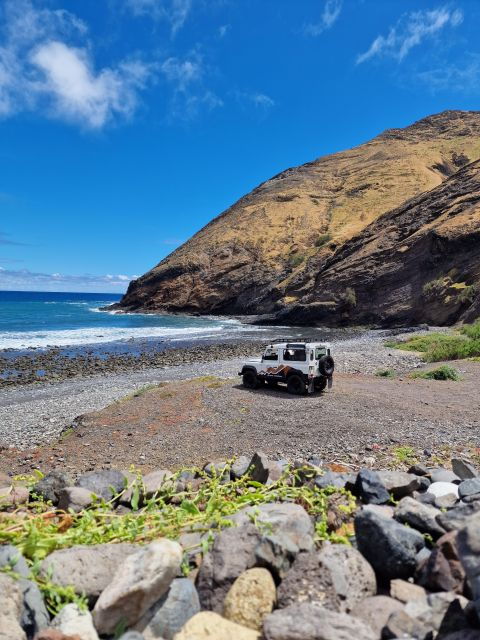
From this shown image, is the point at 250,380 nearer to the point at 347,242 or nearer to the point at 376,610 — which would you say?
the point at 376,610

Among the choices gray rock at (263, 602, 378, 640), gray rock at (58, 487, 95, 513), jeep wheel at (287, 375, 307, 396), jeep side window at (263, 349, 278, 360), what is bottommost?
jeep wheel at (287, 375, 307, 396)

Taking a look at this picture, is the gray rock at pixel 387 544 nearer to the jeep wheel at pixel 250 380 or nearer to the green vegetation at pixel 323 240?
the jeep wheel at pixel 250 380

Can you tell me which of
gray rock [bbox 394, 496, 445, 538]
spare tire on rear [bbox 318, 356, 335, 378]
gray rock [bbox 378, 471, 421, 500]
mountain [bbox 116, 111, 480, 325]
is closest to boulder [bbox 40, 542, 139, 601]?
gray rock [bbox 394, 496, 445, 538]

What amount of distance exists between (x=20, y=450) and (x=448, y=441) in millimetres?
10638

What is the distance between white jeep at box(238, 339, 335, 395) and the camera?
1521 cm

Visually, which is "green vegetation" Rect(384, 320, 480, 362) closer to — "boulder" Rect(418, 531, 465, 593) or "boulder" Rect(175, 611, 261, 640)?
"boulder" Rect(418, 531, 465, 593)

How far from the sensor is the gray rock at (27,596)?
277 cm

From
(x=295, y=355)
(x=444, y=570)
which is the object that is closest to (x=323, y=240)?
(x=295, y=355)

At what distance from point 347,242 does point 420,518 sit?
68860mm

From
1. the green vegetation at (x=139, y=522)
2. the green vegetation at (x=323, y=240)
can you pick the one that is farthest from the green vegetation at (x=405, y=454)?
the green vegetation at (x=323, y=240)

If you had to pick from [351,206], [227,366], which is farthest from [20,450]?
[351,206]

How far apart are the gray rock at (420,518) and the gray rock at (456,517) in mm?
43

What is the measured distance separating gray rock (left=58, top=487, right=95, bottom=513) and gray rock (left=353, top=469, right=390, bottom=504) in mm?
2934

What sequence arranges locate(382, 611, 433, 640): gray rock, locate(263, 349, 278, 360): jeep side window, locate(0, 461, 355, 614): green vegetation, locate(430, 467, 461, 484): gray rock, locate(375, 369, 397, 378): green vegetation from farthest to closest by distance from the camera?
locate(375, 369, 397, 378): green vegetation → locate(263, 349, 278, 360): jeep side window → locate(430, 467, 461, 484): gray rock → locate(0, 461, 355, 614): green vegetation → locate(382, 611, 433, 640): gray rock
